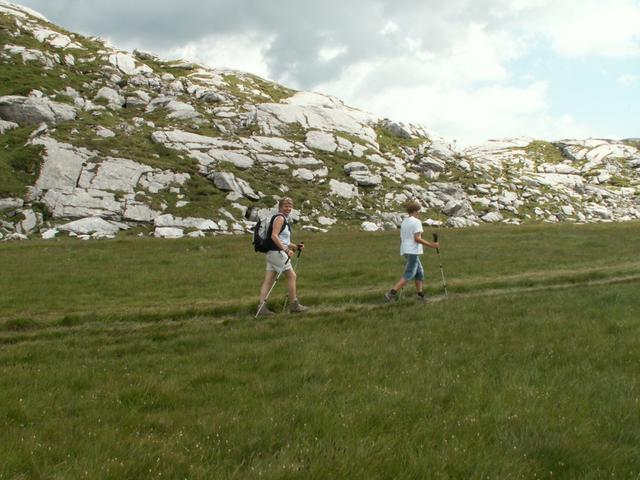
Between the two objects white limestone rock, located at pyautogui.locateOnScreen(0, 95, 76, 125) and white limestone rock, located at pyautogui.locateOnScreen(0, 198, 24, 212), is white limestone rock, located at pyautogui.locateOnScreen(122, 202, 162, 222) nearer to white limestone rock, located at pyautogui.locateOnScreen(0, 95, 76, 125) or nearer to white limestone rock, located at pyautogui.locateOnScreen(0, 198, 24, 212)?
white limestone rock, located at pyautogui.locateOnScreen(0, 198, 24, 212)

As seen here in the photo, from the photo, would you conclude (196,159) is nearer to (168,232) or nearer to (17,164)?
(17,164)

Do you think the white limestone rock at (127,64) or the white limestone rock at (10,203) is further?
the white limestone rock at (127,64)

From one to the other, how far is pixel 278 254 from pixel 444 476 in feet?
38.0

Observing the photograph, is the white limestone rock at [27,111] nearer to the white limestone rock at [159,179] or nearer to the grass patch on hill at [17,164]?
the grass patch on hill at [17,164]

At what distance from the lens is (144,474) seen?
559cm

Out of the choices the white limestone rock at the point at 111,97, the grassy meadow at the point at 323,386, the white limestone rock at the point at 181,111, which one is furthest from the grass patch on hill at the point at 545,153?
the grassy meadow at the point at 323,386

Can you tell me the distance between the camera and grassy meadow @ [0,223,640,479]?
19.6 feet

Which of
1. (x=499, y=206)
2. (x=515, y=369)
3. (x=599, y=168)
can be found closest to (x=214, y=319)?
(x=515, y=369)

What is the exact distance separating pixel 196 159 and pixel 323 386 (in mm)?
66460

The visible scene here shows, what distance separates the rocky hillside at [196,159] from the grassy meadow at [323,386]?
3755cm

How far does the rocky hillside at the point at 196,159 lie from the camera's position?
55.7 meters

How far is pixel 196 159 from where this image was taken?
7119 cm

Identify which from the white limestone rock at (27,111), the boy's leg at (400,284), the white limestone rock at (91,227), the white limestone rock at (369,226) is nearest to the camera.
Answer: the boy's leg at (400,284)

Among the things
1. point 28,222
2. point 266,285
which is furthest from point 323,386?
point 28,222
